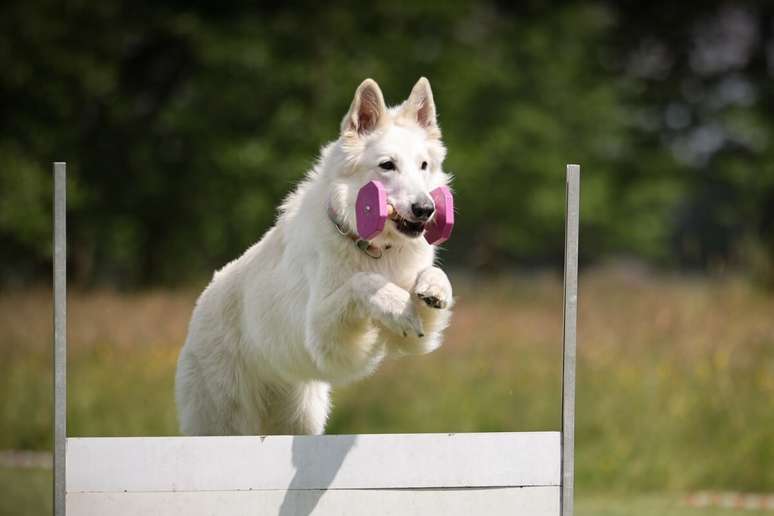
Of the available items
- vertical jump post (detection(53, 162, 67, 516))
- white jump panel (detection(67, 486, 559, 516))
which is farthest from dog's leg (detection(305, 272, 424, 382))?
vertical jump post (detection(53, 162, 67, 516))

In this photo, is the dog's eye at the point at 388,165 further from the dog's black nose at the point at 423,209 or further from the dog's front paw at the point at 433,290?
the dog's front paw at the point at 433,290

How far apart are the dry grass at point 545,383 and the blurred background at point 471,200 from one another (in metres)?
0.02

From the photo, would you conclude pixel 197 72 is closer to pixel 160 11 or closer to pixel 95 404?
pixel 160 11

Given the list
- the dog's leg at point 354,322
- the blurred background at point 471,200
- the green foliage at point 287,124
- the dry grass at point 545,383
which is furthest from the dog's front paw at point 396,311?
the green foliage at point 287,124

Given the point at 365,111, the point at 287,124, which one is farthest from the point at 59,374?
the point at 287,124

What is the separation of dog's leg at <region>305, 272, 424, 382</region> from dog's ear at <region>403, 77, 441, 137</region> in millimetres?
736

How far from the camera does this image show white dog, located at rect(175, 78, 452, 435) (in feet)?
11.3

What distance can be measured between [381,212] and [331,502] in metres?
0.98

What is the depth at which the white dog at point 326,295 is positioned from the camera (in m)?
3.45

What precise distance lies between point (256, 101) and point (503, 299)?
5984mm

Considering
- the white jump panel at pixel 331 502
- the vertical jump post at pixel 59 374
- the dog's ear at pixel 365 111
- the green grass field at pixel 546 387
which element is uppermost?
the dog's ear at pixel 365 111

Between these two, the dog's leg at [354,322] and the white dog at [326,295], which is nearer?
the dog's leg at [354,322]

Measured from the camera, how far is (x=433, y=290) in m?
3.29

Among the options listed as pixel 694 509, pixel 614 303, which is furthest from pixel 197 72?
pixel 694 509
